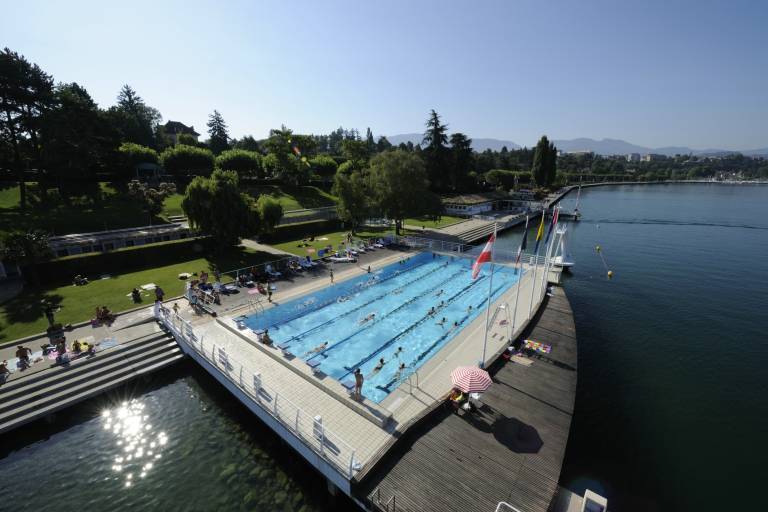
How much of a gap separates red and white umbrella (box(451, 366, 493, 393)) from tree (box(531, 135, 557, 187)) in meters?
118

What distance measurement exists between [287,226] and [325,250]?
9567 mm

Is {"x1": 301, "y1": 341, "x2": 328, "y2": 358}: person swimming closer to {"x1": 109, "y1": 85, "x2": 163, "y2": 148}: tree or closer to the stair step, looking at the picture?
the stair step

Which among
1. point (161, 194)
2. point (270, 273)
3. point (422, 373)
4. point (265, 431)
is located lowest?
point (265, 431)

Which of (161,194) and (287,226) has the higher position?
(161,194)

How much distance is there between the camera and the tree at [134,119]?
6681 centimetres

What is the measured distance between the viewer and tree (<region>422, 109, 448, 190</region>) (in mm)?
78812

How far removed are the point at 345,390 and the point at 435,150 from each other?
7461cm

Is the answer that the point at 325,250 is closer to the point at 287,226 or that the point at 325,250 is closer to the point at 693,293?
the point at 287,226

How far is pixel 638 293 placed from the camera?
3161 cm

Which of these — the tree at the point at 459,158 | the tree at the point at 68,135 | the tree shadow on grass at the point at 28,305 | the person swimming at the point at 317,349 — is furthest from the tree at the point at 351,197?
the tree at the point at 459,158

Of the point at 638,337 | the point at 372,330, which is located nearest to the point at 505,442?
the point at 372,330

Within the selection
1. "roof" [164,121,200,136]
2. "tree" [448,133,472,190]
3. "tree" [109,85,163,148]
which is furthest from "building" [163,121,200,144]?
"tree" [448,133,472,190]

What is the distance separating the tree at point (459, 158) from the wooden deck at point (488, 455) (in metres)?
75.6

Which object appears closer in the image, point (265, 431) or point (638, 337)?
point (265, 431)
